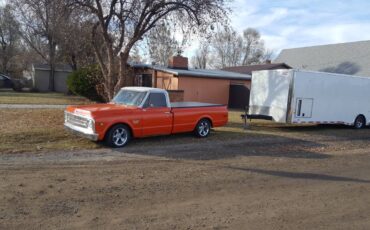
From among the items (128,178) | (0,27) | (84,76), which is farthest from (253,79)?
(0,27)

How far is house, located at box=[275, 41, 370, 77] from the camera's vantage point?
3891 cm

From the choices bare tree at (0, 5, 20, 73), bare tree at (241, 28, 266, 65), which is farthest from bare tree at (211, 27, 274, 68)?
bare tree at (0, 5, 20, 73)

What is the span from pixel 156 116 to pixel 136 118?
754 mm

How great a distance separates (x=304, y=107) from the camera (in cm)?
1645

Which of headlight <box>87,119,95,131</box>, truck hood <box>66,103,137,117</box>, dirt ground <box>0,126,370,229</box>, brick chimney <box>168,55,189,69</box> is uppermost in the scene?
brick chimney <box>168,55,189,69</box>

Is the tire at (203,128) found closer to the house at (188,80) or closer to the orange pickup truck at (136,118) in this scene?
the orange pickup truck at (136,118)

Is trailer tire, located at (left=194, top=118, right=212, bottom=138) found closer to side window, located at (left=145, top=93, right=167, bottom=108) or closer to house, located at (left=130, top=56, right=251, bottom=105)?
side window, located at (left=145, top=93, right=167, bottom=108)

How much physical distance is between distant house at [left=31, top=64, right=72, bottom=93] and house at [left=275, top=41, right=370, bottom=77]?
2705 cm

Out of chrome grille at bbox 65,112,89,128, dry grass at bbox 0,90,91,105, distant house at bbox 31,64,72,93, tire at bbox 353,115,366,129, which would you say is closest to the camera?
chrome grille at bbox 65,112,89,128

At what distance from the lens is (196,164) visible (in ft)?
29.8

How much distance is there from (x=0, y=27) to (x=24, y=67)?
6.41 metres

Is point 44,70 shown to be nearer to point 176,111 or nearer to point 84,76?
point 84,76

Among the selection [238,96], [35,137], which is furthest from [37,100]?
[35,137]

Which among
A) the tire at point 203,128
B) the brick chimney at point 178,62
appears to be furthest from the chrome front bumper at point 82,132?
the brick chimney at point 178,62
